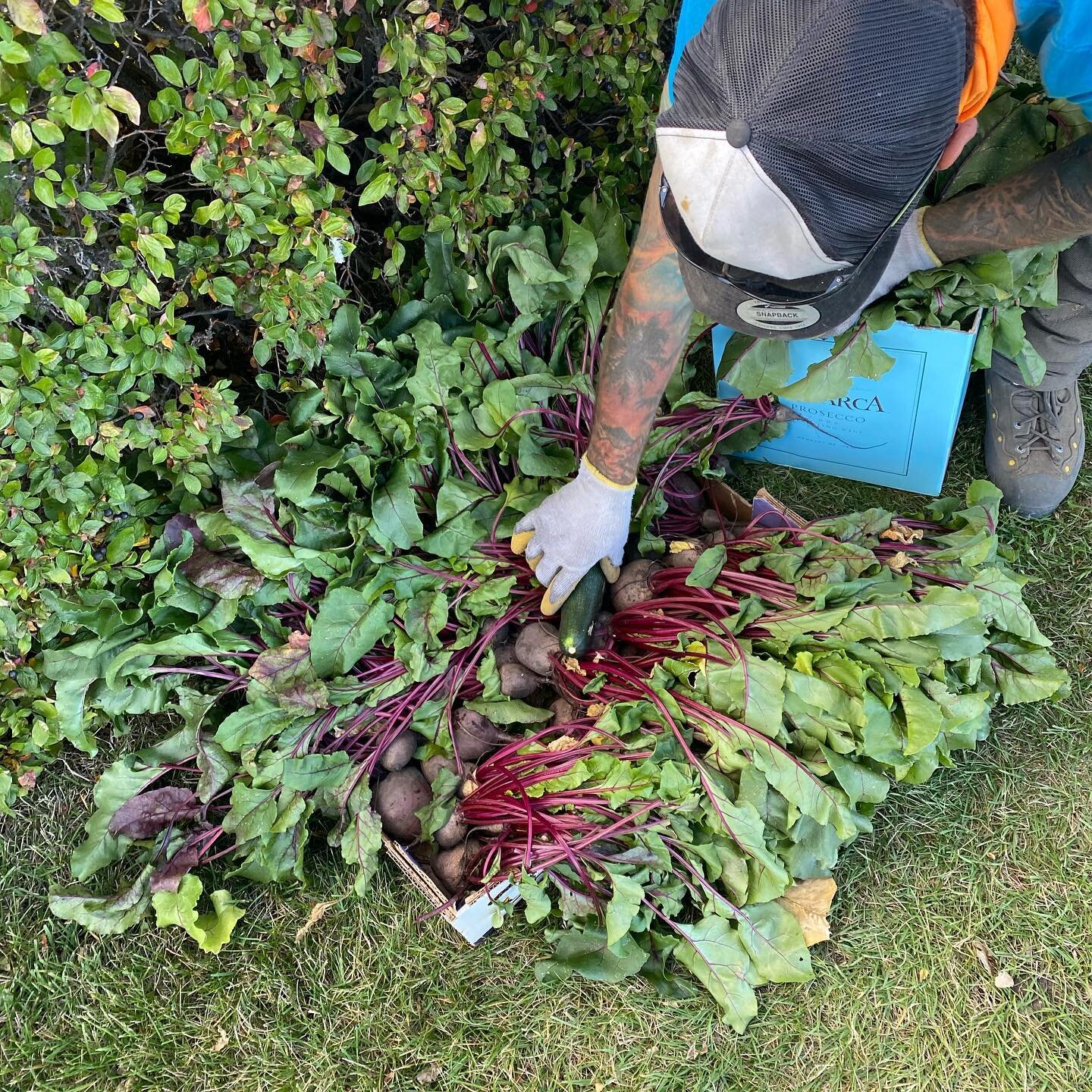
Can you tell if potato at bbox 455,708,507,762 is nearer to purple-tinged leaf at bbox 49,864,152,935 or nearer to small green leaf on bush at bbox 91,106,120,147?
purple-tinged leaf at bbox 49,864,152,935

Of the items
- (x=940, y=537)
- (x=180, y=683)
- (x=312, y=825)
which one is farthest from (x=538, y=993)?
(x=940, y=537)

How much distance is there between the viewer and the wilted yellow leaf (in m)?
2.19

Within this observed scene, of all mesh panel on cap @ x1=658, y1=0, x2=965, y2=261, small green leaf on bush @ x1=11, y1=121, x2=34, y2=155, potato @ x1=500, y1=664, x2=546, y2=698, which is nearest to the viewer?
mesh panel on cap @ x1=658, y1=0, x2=965, y2=261

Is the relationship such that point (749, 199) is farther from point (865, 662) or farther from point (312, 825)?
point (312, 825)

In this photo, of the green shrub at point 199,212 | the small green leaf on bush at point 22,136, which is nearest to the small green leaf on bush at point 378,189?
the green shrub at point 199,212

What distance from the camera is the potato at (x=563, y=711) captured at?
234 centimetres

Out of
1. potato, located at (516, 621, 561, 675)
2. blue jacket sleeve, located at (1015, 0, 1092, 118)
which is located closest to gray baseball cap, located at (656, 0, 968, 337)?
blue jacket sleeve, located at (1015, 0, 1092, 118)

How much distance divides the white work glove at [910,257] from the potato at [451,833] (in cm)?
161

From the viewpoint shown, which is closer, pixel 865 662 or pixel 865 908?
pixel 865 662

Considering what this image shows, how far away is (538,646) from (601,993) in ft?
3.00

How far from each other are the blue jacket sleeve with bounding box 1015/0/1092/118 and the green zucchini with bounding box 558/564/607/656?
1475 mm

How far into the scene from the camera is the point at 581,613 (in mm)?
2373

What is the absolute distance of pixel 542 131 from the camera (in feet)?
8.23

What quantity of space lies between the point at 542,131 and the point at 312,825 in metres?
2.10
